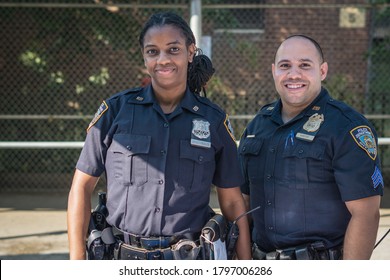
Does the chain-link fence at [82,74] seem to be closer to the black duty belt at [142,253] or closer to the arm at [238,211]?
the arm at [238,211]

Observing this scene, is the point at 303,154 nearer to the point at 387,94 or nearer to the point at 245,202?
the point at 245,202

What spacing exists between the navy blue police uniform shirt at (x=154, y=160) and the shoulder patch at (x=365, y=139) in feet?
1.97

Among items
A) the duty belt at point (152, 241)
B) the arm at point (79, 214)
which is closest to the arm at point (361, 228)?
the duty belt at point (152, 241)

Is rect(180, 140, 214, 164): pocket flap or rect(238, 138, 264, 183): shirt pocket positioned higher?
rect(180, 140, 214, 164): pocket flap

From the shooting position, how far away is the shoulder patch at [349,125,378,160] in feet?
8.58

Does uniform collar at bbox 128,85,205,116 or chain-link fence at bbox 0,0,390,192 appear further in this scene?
chain-link fence at bbox 0,0,390,192

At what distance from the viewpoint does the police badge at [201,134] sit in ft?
→ 8.66

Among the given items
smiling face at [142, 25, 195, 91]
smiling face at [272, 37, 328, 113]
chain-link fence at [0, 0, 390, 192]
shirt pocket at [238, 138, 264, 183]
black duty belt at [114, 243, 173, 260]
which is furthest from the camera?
chain-link fence at [0, 0, 390, 192]

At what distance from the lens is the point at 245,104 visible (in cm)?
832

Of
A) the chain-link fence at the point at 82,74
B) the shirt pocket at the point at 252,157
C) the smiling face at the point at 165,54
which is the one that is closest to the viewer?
the smiling face at the point at 165,54

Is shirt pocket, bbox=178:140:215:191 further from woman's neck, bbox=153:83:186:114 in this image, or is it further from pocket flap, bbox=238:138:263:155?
pocket flap, bbox=238:138:263:155

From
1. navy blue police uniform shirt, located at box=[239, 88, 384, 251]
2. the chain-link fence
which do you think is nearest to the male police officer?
navy blue police uniform shirt, located at box=[239, 88, 384, 251]

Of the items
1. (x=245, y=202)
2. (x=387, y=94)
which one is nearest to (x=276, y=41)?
(x=387, y=94)

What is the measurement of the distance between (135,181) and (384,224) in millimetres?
4684
